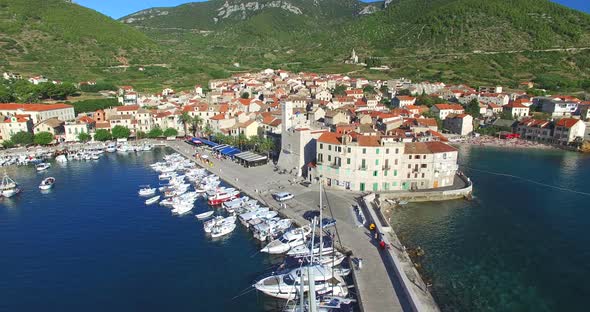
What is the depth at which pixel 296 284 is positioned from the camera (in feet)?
88.9

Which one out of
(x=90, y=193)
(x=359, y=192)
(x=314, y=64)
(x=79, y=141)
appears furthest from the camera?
(x=314, y=64)

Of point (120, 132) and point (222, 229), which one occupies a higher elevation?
point (120, 132)

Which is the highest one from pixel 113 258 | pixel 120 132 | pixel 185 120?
pixel 185 120

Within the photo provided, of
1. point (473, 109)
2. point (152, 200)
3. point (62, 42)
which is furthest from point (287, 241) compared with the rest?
A: point (62, 42)

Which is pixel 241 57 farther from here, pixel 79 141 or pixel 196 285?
pixel 196 285

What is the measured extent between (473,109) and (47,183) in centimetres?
9049

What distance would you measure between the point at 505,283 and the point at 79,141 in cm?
7828

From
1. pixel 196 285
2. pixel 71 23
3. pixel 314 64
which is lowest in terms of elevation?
pixel 196 285

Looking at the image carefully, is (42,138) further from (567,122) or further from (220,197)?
(567,122)

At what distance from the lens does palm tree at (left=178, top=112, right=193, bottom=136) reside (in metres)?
80.0

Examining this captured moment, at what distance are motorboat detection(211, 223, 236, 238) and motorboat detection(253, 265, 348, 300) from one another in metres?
10.4

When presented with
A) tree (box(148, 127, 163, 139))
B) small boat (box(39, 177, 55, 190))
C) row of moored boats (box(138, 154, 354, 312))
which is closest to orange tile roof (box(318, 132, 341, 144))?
row of moored boats (box(138, 154, 354, 312))

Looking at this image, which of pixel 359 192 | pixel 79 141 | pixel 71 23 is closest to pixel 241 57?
pixel 71 23

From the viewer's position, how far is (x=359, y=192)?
4488 cm
